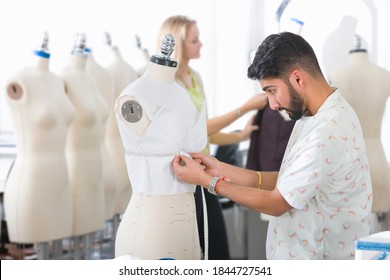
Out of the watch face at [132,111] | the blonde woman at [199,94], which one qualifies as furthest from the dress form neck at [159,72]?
the blonde woman at [199,94]

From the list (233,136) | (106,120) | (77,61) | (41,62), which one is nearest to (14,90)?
(41,62)

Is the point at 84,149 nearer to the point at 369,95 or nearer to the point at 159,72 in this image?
the point at 369,95

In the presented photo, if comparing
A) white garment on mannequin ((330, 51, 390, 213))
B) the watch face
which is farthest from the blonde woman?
the watch face

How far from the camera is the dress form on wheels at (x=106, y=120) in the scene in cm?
357

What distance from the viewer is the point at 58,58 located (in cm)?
402

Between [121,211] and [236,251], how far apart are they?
3.04 ft

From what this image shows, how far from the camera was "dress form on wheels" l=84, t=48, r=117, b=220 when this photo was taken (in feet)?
11.7

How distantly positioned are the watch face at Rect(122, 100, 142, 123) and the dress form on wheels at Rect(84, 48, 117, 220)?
1.71 meters

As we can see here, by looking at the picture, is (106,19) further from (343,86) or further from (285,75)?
(285,75)

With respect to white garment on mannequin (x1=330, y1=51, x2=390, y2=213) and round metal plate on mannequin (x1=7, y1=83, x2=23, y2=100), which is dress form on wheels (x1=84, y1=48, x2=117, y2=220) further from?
white garment on mannequin (x1=330, y1=51, x2=390, y2=213)

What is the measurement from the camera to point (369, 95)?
10.5 ft

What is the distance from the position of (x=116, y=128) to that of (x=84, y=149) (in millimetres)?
430

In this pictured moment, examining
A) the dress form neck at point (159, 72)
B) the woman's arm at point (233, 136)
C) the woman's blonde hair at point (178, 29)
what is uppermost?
the woman's blonde hair at point (178, 29)

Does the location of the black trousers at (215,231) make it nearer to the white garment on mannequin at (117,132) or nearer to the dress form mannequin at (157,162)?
the dress form mannequin at (157,162)
